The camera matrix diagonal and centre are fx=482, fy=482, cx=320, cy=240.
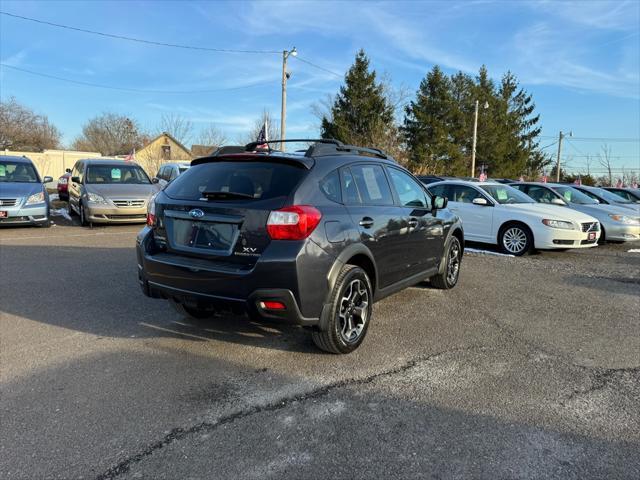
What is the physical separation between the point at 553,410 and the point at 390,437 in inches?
48.2

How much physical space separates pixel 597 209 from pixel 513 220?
3904mm

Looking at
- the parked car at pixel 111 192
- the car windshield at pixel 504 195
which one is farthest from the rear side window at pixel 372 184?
the parked car at pixel 111 192

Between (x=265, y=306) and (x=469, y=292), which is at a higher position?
(x=265, y=306)

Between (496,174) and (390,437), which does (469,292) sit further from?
(496,174)

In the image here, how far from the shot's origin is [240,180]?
155 inches

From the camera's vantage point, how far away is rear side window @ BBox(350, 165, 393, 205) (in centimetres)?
448

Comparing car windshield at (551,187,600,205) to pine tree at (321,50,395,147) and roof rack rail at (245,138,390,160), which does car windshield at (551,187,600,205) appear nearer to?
roof rack rail at (245,138,390,160)

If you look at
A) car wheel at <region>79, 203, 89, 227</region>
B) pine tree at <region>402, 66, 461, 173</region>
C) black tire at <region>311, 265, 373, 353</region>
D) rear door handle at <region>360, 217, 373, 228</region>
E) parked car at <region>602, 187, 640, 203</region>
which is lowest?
black tire at <region>311, 265, 373, 353</region>

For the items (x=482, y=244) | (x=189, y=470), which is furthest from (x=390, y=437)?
(x=482, y=244)

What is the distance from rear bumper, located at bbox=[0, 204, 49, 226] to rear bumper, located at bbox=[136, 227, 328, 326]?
29.1 ft

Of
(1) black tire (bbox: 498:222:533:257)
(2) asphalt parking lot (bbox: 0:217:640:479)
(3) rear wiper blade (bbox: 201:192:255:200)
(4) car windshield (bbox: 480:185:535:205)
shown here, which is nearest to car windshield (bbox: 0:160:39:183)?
(2) asphalt parking lot (bbox: 0:217:640:479)

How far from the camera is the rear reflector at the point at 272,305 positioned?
11.6 feet

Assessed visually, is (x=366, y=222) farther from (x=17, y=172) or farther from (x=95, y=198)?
(x=17, y=172)

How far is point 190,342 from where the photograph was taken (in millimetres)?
4387
